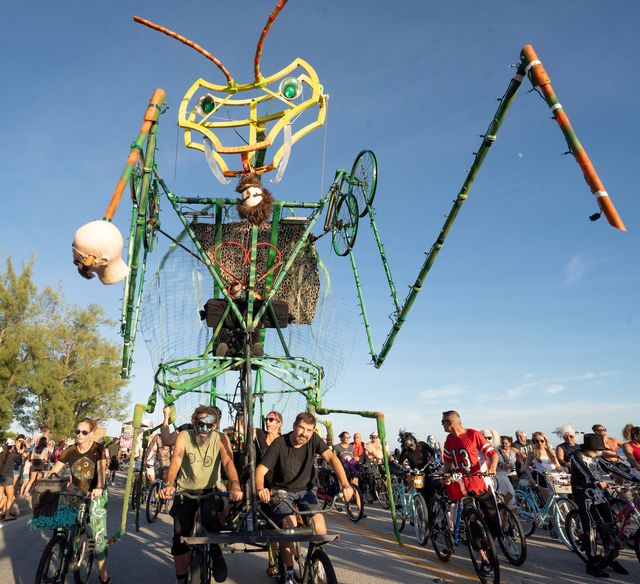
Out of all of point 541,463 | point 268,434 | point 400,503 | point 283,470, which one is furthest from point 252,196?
point 400,503

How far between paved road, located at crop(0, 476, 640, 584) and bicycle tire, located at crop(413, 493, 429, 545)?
0.22 metres

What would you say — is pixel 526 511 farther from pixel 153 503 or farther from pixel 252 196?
pixel 252 196

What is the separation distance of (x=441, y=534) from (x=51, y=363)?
123 feet

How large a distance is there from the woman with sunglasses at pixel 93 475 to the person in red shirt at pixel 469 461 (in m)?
3.79

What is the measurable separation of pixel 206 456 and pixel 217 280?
2.70 metres

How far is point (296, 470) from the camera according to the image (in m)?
5.09

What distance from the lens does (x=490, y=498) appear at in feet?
20.0

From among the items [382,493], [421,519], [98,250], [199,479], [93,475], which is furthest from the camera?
[382,493]

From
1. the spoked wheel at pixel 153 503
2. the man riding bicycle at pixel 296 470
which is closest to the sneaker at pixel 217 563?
the man riding bicycle at pixel 296 470

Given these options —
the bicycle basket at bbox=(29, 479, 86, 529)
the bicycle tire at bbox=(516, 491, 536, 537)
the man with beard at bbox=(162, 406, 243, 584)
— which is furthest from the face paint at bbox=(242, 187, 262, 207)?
the bicycle tire at bbox=(516, 491, 536, 537)

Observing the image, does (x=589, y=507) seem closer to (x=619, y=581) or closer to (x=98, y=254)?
(x=619, y=581)

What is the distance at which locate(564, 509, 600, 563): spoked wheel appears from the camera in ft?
21.6

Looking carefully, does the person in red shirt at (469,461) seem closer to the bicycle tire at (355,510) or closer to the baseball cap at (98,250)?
the baseball cap at (98,250)

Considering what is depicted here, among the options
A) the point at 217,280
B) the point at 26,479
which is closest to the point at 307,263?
the point at 217,280
